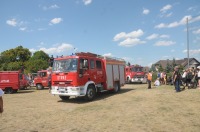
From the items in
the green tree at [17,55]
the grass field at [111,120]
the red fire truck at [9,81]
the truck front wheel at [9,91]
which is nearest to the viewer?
the grass field at [111,120]

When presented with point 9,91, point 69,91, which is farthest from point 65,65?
point 9,91

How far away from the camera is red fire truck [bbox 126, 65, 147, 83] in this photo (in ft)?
90.9

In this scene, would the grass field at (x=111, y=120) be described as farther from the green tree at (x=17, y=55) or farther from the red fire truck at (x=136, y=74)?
the green tree at (x=17, y=55)

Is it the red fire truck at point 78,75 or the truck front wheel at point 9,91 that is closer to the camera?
the red fire truck at point 78,75

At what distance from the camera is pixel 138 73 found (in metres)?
27.8

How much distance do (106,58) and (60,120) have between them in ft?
26.6

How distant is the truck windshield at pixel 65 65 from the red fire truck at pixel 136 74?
53.4 ft

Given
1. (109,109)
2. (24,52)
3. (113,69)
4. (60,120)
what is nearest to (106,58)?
(113,69)

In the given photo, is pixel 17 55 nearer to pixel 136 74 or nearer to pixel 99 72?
pixel 136 74

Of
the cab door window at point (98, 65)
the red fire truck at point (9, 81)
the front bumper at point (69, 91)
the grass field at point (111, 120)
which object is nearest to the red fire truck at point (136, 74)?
the cab door window at point (98, 65)

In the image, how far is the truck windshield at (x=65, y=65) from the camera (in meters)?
12.5

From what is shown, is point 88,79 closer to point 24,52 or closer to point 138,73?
point 138,73

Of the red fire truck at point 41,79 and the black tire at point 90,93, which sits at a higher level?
the red fire truck at point 41,79

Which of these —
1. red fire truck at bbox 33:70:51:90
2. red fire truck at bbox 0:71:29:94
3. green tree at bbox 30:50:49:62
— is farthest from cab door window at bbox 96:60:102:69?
green tree at bbox 30:50:49:62
